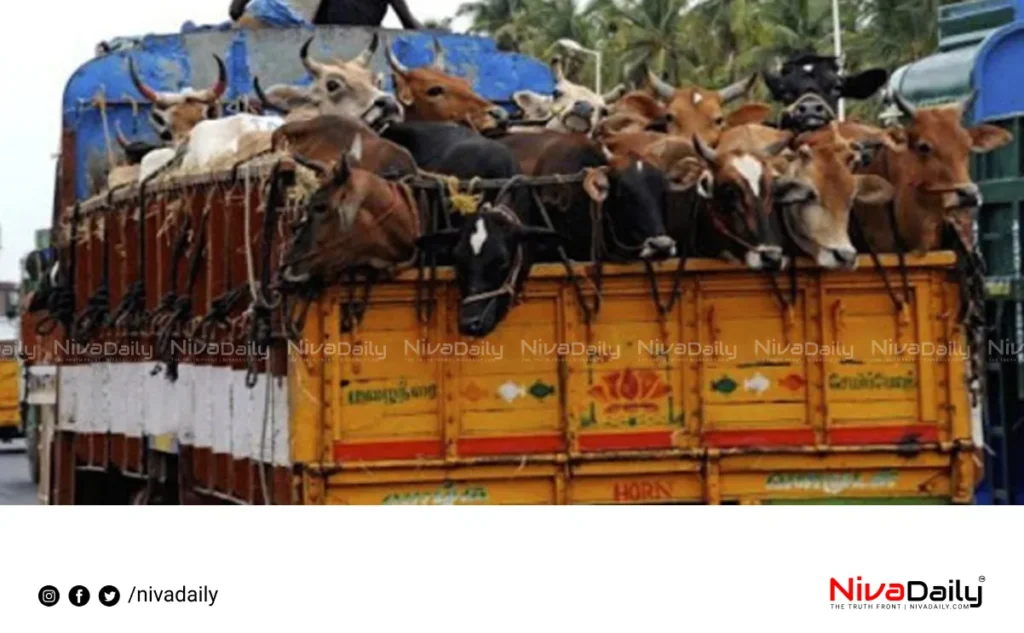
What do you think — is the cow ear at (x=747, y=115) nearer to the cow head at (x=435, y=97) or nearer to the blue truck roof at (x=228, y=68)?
the cow head at (x=435, y=97)

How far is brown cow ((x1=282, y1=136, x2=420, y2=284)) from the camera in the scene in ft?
27.8

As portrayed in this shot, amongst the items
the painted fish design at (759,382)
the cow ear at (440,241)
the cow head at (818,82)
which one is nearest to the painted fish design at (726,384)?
the painted fish design at (759,382)

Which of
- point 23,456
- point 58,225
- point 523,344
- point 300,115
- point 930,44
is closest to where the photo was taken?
point 523,344

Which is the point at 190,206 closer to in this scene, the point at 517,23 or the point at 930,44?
the point at 930,44

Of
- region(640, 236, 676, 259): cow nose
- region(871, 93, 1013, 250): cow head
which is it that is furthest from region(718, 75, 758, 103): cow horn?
region(640, 236, 676, 259): cow nose

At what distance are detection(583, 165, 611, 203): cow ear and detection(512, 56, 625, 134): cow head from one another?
0.86m

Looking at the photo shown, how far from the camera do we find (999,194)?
10812mm

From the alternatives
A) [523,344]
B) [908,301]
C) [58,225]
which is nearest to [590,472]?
[523,344]

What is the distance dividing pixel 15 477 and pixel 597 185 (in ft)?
38.4

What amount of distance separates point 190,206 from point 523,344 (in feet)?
6.80

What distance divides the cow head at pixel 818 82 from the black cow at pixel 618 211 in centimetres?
199

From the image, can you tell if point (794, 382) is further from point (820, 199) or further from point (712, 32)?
point (712, 32)

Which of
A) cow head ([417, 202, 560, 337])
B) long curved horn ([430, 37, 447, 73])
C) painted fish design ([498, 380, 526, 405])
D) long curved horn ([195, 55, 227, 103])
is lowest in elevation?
painted fish design ([498, 380, 526, 405])
